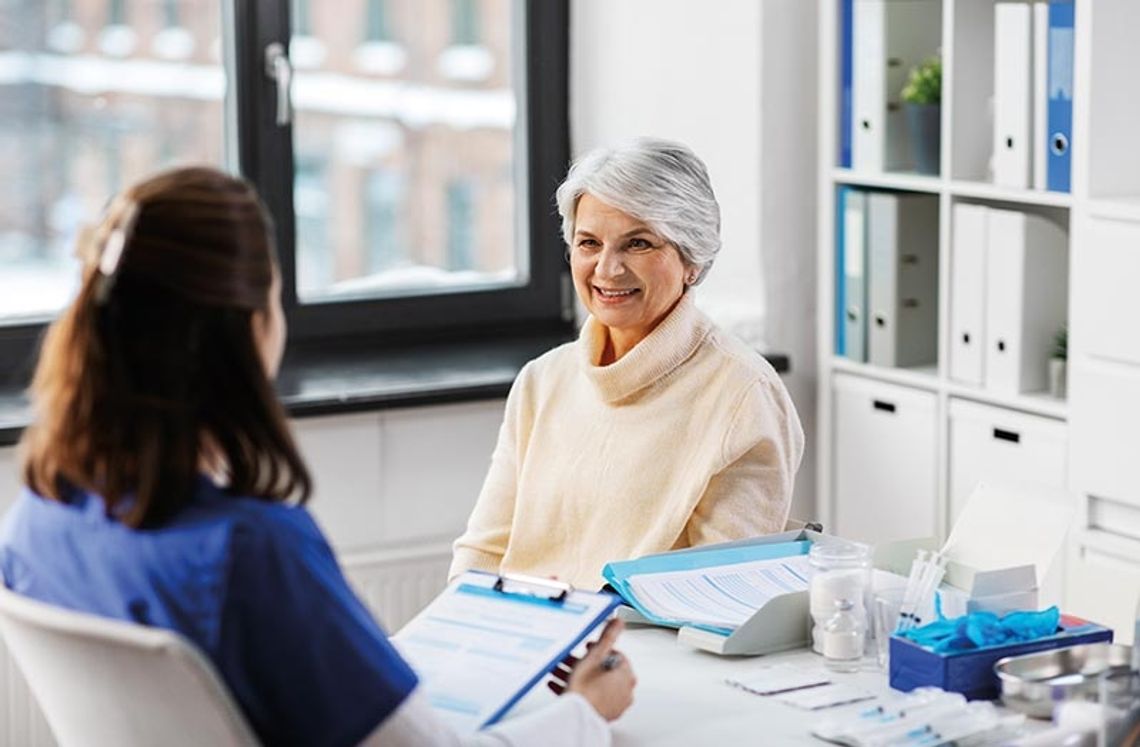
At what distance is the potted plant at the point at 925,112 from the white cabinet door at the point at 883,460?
0.46 metres

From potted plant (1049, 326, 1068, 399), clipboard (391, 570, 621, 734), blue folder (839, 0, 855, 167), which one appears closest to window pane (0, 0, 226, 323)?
blue folder (839, 0, 855, 167)

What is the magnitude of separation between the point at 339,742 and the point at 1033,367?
2.15m

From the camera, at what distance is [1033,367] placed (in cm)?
348

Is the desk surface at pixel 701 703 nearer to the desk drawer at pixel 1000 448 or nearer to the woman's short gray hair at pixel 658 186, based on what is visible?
the woman's short gray hair at pixel 658 186

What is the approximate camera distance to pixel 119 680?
1673 millimetres

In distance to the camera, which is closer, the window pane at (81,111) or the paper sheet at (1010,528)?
the paper sheet at (1010,528)

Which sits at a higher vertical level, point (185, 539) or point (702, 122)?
point (702, 122)

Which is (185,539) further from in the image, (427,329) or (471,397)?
(427,329)

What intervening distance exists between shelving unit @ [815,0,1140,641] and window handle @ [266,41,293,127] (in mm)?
1081

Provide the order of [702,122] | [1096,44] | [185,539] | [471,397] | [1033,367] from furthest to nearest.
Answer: [702,122] < [471,397] < [1033,367] < [1096,44] < [185,539]

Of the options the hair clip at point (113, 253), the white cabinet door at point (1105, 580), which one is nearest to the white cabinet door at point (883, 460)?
the white cabinet door at point (1105, 580)

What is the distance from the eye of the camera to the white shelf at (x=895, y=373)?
12.1 ft

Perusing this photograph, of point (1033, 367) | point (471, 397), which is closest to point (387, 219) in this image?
point (471, 397)

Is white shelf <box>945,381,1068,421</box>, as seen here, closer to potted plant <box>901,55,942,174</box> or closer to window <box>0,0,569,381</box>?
potted plant <box>901,55,942,174</box>
